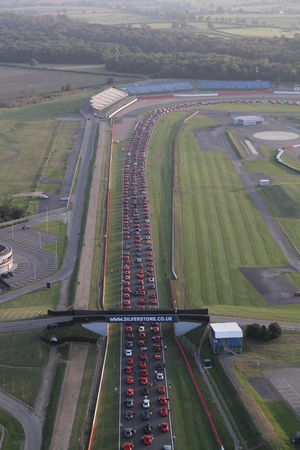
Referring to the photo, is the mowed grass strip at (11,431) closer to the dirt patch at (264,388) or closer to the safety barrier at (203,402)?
the safety barrier at (203,402)

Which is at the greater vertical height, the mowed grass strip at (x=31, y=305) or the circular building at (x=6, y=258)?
the circular building at (x=6, y=258)

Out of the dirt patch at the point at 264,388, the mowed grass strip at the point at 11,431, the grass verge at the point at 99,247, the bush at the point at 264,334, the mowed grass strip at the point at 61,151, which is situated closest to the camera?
the mowed grass strip at the point at 11,431

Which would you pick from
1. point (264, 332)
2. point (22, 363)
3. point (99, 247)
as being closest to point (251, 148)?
point (99, 247)

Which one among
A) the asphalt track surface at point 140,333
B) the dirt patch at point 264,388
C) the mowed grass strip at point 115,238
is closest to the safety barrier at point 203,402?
the asphalt track surface at point 140,333

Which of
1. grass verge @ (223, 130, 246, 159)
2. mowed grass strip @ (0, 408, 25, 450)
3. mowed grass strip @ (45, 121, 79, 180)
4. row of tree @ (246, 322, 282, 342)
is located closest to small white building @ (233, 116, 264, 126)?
grass verge @ (223, 130, 246, 159)

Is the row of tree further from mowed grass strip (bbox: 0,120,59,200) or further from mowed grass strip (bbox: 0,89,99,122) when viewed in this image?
mowed grass strip (bbox: 0,89,99,122)

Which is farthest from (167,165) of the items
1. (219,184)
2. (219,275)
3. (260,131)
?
(219,275)

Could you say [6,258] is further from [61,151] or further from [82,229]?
[61,151]

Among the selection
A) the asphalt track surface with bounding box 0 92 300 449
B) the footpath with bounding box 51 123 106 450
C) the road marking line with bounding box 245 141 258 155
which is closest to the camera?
the footpath with bounding box 51 123 106 450
